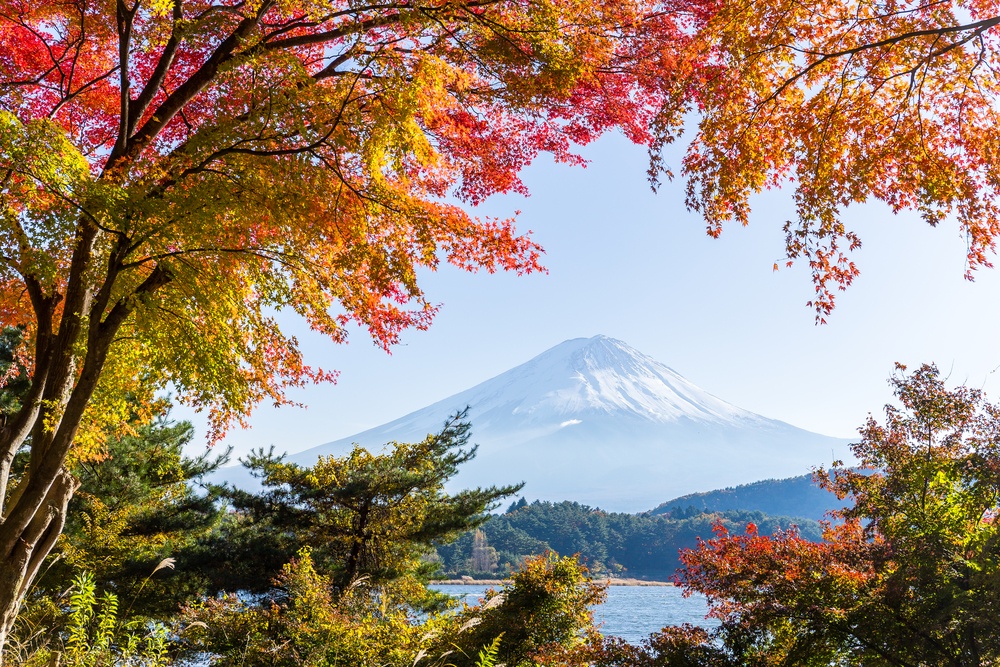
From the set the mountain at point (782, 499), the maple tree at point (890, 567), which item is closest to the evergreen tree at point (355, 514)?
the maple tree at point (890, 567)

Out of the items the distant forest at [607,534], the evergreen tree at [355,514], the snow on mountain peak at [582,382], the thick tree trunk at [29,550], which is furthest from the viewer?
the snow on mountain peak at [582,382]

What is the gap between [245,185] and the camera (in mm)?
3926

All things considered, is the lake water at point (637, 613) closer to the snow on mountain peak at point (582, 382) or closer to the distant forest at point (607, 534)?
the distant forest at point (607, 534)

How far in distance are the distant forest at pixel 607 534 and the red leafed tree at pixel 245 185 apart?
39.4 meters

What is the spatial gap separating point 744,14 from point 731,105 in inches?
20.1

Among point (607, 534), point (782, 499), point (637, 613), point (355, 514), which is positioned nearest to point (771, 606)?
point (355, 514)

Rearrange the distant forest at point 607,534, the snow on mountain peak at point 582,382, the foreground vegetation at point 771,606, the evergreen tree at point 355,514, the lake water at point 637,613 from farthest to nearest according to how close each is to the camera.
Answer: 1. the snow on mountain peak at point 582,382
2. the distant forest at point 607,534
3. the lake water at point 637,613
4. the evergreen tree at point 355,514
5. the foreground vegetation at point 771,606

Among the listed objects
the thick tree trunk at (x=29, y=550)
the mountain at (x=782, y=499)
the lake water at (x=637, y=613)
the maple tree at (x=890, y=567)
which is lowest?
the mountain at (x=782, y=499)

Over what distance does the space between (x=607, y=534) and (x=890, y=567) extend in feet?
155

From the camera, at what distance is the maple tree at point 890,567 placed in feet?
18.4

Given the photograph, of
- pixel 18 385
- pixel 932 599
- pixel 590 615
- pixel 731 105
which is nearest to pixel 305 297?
pixel 731 105

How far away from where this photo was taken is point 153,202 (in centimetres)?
366

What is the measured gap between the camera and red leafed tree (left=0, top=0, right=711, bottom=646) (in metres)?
3.79

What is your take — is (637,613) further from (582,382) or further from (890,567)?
(582,382)
